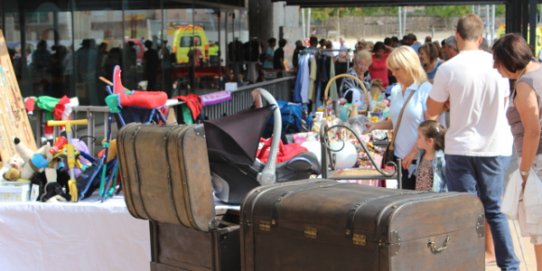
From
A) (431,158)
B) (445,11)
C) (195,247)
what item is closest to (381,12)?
(445,11)

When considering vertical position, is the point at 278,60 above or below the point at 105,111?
above

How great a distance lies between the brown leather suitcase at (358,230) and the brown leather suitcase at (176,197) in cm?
42

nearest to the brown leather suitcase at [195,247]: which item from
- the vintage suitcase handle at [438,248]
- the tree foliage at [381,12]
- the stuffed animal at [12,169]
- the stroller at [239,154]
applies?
the stroller at [239,154]

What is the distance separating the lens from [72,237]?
533 centimetres

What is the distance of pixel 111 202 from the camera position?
5.25 meters

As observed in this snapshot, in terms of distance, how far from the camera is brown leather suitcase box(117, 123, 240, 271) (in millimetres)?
4023

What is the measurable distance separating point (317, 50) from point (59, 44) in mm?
5458

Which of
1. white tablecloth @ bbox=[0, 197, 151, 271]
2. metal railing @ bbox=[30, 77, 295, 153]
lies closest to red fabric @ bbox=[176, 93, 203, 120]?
metal railing @ bbox=[30, 77, 295, 153]

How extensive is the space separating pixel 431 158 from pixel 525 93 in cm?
105

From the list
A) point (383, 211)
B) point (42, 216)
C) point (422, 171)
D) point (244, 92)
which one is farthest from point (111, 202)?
point (244, 92)

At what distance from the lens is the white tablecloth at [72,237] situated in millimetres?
5219

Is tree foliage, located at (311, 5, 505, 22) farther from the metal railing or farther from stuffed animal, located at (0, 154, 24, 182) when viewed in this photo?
stuffed animal, located at (0, 154, 24, 182)

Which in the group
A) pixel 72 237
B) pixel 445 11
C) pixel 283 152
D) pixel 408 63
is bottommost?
pixel 72 237

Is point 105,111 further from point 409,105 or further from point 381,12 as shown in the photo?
point 381,12
